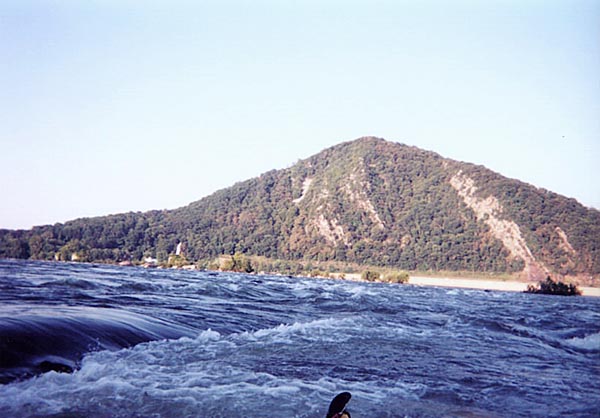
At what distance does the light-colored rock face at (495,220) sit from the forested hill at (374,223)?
11.3 inches

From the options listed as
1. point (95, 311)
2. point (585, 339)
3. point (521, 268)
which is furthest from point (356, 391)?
point (521, 268)

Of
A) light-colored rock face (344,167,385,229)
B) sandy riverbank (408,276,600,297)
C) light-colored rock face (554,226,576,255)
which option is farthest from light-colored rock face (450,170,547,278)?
light-colored rock face (344,167,385,229)

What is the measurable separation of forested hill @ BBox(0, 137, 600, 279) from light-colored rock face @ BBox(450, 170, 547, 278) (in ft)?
0.94

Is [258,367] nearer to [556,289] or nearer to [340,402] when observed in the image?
[340,402]

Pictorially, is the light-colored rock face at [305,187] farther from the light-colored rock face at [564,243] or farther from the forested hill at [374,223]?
A: the light-colored rock face at [564,243]

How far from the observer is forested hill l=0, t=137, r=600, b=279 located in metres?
97.2

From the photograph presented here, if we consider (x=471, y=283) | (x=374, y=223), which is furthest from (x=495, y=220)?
(x=374, y=223)

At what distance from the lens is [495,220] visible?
394 ft

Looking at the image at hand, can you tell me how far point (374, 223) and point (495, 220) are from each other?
34.2 m

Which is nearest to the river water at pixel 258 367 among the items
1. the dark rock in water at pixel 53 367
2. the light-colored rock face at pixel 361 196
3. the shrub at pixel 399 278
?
the dark rock in water at pixel 53 367

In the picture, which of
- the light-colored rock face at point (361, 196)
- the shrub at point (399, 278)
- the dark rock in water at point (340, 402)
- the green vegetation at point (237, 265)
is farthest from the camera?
the light-colored rock face at point (361, 196)

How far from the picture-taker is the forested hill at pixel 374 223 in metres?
97.2

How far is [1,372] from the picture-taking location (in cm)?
584

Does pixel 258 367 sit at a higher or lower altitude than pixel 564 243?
lower
